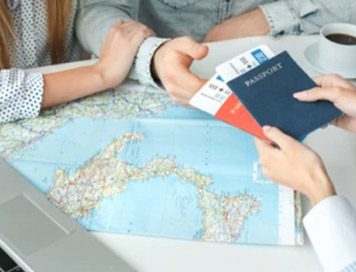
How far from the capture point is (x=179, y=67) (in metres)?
0.96

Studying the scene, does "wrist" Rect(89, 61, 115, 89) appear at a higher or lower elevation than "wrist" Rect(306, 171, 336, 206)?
lower

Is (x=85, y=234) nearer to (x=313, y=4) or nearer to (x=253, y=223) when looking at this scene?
(x=253, y=223)

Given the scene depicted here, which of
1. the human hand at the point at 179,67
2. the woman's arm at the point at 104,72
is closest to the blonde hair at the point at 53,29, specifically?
the woman's arm at the point at 104,72

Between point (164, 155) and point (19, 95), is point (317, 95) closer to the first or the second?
point (164, 155)

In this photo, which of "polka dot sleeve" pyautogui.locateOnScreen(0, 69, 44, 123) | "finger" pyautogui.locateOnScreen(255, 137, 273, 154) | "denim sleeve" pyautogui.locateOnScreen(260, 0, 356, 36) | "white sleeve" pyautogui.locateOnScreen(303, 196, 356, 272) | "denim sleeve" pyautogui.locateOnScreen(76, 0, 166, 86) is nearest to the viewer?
"white sleeve" pyautogui.locateOnScreen(303, 196, 356, 272)

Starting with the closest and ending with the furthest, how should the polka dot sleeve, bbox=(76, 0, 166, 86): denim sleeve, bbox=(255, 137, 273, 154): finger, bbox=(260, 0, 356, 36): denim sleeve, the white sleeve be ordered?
1. the white sleeve
2. bbox=(255, 137, 273, 154): finger
3. the polka dot sleeve
4. bbox=(76, 0, 166, 86): denim sleeve
5. bbox=(260, 0, 356, 36): denim sleeve

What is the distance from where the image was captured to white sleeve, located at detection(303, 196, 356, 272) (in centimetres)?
66

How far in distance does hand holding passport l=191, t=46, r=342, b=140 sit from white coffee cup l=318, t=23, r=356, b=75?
0.21m

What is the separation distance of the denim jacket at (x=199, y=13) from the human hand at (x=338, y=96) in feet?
1.01

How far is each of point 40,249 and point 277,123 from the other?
333 millimetres

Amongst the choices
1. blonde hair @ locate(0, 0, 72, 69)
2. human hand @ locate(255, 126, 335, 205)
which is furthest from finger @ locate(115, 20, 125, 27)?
human hand @ locate(255, 126, 335, 205)

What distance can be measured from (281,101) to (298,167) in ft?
0.30

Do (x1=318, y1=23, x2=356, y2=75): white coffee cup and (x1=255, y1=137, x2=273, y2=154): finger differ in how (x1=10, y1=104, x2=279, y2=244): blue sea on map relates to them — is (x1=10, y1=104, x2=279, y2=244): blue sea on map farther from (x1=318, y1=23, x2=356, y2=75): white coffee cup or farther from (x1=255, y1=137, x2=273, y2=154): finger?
(x1=318, y1=23, x2=356, y2=75): white coffee cup

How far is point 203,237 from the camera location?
0.73 m
